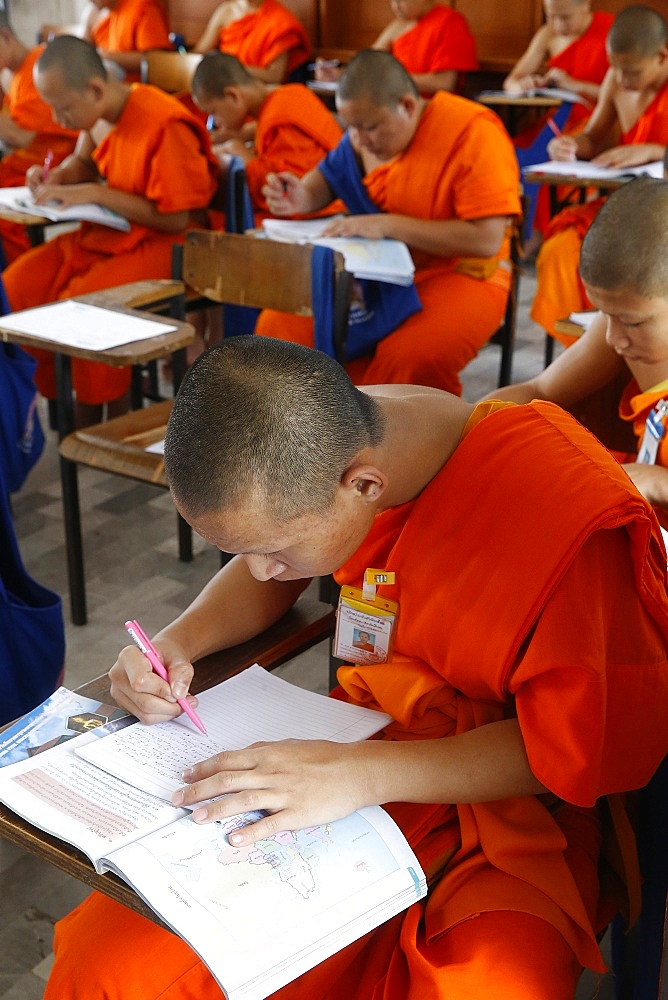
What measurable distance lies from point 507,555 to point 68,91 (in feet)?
10.4

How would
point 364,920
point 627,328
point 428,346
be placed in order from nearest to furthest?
1. point 364,920
2. point 627,328
3. point 428,346

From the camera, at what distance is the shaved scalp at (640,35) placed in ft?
14.3

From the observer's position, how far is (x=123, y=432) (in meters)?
2.74

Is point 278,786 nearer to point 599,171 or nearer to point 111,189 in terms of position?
point 111,189

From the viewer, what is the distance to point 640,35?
14.3ft

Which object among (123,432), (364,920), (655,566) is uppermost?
(655,566)

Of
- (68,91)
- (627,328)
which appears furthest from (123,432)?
(68,91)

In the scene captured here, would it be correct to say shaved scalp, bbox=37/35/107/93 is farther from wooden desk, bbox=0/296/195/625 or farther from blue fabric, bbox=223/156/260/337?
wooden desk, bbox=0/296/195/625

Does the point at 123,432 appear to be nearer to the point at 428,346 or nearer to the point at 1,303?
the point at 1,303

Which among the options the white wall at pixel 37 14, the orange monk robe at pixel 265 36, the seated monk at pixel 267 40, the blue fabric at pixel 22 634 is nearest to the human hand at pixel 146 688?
the blue fabric at pixel 22 634

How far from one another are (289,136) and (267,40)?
3.55 meters

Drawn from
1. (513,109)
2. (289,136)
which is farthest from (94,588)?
(513,109)

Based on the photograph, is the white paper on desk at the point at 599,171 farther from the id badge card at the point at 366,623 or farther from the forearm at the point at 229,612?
the id badge card at the point at 366,623

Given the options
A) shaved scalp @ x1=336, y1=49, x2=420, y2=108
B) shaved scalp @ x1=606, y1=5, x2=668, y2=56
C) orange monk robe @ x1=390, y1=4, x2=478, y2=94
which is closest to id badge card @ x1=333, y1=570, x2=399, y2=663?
shaved scalp @ x1=336, y1=49, x2=420, y2=108
